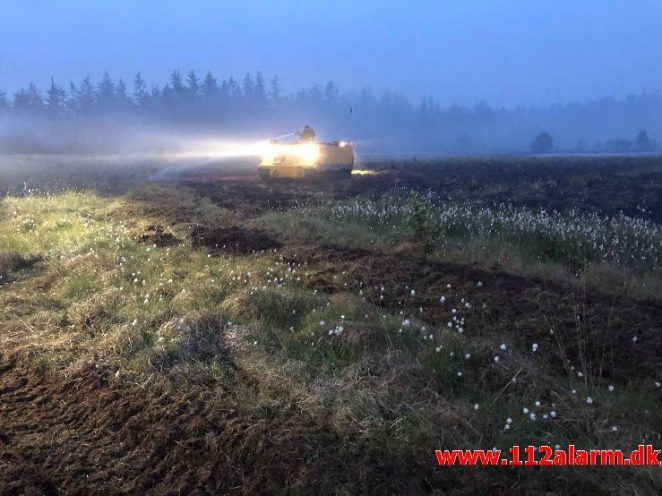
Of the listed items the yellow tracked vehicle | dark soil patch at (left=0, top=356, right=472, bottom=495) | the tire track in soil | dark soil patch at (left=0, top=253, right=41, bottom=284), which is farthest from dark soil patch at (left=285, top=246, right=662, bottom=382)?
the yellow tracked vehicle

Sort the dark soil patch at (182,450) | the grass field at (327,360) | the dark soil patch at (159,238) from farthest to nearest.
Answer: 1. the dark soil patch at (159,238)
2. the grass field at (327,360)
3. the dark soil patch at (182,450)

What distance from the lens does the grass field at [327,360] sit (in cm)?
334

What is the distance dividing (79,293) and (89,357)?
2.28 metres

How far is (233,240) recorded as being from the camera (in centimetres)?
1027

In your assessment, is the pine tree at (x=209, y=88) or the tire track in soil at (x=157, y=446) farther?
the pine tree at (x=209, y=88)

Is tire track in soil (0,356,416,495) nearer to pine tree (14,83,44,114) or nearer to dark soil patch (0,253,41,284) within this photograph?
dark soil patch (0,253,41,284)

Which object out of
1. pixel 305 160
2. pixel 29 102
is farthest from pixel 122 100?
pixel 305 160

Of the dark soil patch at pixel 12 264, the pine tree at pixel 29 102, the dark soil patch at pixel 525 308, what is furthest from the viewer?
the pine tree at pixel 29 102

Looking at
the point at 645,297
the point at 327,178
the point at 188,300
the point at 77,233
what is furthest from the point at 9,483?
the point at 327,178

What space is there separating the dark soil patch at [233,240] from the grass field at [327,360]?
0.35ft

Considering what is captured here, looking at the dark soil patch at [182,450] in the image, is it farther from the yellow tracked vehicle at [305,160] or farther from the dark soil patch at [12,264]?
the yellow tracked vehicle at [305,160]

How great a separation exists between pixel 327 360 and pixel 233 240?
19.6 feet

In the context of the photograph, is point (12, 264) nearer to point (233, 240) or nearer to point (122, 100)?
point (233, 240)

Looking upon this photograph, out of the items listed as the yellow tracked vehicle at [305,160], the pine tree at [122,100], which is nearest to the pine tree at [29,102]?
the pine tree at [122,100]
